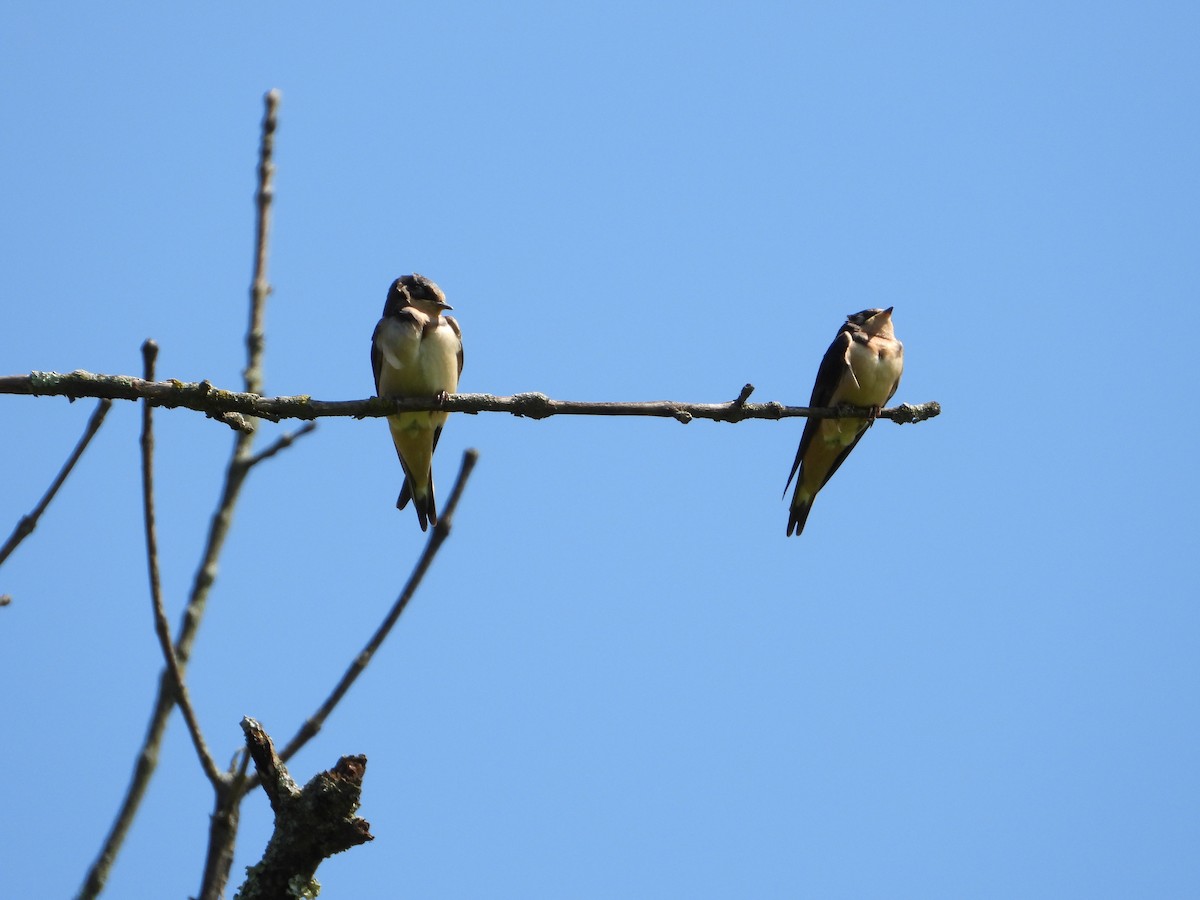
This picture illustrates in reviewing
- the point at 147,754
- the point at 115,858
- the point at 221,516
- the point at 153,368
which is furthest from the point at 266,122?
the point at 115,858

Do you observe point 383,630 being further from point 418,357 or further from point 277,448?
point 418,357

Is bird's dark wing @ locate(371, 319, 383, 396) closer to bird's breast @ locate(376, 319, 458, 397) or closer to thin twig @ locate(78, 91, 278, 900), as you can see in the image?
bird's breast @ locate(376, 319, 458, 397)

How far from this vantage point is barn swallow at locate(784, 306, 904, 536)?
31.4ft

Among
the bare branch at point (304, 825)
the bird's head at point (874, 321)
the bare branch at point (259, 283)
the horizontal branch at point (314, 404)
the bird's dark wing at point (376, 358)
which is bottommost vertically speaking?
the bare branch at point (304, 825)

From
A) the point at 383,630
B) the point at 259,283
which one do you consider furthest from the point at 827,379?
the point at 383,630

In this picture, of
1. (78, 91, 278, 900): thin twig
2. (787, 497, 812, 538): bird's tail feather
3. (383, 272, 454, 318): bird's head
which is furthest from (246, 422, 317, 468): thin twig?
(787, 497, 812, 538): bird's tail feather

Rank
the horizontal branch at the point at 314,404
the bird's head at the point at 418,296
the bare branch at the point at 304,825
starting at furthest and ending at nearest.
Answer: the bird's head at the point at 418,296, the horizontal branch at the point at 314,404, the bare branch at the point at 304,825

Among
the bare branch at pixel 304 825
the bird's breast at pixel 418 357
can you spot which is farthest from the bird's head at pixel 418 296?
the bare branch at pixel 304 825

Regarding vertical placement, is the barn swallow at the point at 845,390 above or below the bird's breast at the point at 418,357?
above

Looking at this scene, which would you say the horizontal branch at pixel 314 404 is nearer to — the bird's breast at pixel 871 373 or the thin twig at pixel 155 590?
the thin twig at pixel 155 590

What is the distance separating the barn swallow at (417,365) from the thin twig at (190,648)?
1.80m

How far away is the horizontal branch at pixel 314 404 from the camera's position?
14.3 ft

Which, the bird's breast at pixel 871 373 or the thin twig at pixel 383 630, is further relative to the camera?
the bird's breast at pixel 871 373

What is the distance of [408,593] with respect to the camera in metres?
4.39
